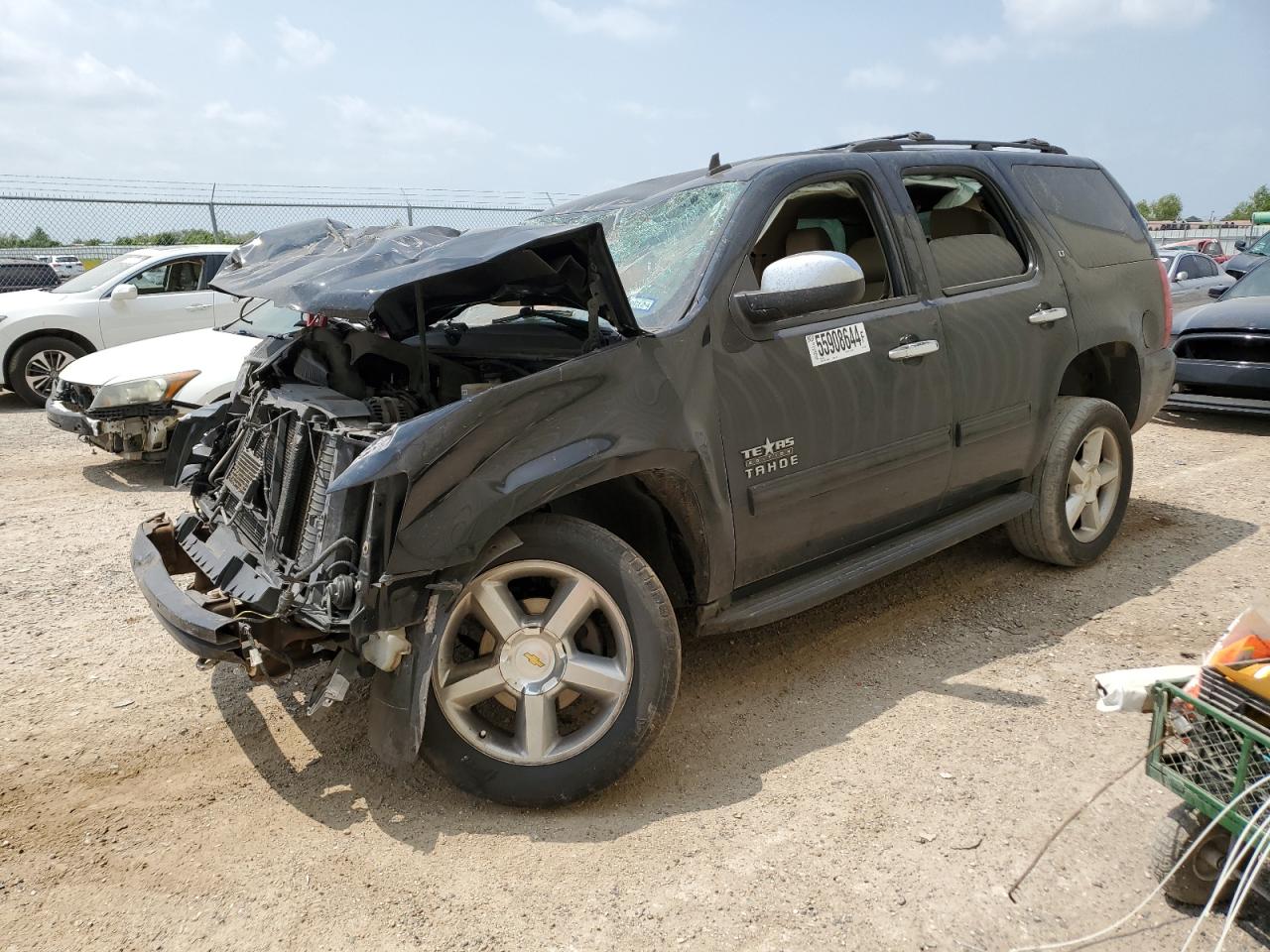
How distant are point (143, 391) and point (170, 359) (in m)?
0.46

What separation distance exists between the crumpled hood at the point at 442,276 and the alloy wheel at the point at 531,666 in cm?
86

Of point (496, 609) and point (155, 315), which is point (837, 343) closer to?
point (496, 609)

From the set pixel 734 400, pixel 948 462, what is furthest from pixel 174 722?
pixel 948 462

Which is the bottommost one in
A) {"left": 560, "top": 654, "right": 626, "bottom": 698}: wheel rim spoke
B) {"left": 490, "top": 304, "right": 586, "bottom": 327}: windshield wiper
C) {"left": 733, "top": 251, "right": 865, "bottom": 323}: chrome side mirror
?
{"left": 560, "top": 654, "right": 626, "bottom": 698}: wheel rim spoke

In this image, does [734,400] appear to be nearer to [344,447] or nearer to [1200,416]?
[344,447]

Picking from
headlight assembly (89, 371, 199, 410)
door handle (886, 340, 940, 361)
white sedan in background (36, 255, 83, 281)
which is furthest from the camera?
white sedan in background (36, 255, 83, 281)

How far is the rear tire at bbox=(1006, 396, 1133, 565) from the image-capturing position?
4633 millimetres

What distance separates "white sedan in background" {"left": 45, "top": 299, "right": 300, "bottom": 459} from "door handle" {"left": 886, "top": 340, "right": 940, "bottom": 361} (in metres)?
4.41

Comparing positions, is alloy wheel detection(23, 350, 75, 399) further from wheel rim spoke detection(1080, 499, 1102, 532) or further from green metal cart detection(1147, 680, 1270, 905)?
green metal cart detection(1147, 680, 1270, 905)

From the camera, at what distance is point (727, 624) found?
11.3ft

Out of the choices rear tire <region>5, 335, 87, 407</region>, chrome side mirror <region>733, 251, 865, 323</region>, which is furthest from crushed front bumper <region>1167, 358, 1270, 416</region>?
rear tire <region>5, 335, 87, 407</region>

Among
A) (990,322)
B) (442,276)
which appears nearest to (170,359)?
(442,276)

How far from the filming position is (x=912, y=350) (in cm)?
387

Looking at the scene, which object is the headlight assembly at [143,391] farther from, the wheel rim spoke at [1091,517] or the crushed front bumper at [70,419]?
the wheel rim spoke at [1091,517]
